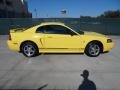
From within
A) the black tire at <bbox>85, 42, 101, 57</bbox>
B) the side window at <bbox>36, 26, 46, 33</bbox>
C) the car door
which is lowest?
the black tire at <bbox>85, 42, 101, 57</bbox>

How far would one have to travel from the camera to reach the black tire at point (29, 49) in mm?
10922

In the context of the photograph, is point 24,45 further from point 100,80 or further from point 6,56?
point 100,80

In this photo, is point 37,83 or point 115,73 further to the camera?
point 115,73

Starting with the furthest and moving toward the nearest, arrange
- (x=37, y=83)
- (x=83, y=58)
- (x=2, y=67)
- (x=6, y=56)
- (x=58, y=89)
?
(x=6, y=56) < (x=83, y=58) < (x=2, y=67) < (x=37, y=83) < (x=58, y=89)

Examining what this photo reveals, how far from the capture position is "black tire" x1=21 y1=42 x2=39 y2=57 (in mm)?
10922

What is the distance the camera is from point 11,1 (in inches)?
2921

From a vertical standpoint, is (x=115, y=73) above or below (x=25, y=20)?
below

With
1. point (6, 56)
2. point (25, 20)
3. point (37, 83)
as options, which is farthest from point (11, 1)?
point (37, 83)

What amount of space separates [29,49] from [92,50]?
2758mm

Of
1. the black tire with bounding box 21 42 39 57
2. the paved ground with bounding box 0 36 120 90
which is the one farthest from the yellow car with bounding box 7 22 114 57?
the paved ground with bounding box 0 36 120 90

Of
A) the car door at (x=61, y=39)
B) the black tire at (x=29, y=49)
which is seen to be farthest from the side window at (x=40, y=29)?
the black tire at (x=29, y=49)

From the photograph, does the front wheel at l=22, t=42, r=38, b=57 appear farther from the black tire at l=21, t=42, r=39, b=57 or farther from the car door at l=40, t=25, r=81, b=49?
the car door at l=40, t=25, r=81, b=49

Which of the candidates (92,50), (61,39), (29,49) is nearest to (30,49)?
(29,49)

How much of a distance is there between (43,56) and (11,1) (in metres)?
66.0
